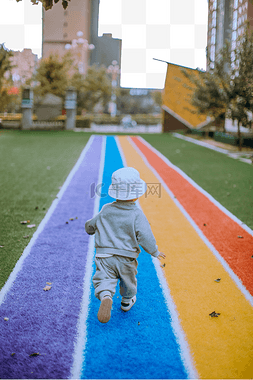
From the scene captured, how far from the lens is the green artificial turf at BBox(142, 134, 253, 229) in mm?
8000

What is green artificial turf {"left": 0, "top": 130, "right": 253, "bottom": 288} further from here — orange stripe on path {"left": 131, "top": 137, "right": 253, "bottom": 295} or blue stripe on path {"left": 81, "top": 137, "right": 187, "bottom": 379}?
blue stripe on path {"left": 81, "top": 137, "right": 187, "bottom": 379}

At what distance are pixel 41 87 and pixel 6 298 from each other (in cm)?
3913

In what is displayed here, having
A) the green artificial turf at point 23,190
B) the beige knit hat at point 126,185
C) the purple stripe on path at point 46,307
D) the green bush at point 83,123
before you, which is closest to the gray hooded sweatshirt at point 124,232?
the beige knit hat at point 126,185

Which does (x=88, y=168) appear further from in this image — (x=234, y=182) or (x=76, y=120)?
(x=76, y=120)

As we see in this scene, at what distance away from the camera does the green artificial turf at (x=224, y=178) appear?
315 inches

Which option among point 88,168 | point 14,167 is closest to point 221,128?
point 88,168

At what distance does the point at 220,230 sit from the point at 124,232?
348cm

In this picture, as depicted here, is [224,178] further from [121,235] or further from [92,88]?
[92,88]

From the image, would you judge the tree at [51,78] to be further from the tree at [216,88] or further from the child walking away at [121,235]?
the child walking away at [121,235]

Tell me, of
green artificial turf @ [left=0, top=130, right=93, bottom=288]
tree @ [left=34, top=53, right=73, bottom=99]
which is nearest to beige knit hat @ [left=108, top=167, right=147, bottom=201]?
green artificial turf @ [left=0, top=130, right=93, bottom=288]

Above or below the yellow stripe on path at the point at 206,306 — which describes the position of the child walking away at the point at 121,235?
above

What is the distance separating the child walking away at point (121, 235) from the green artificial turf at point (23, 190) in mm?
1572

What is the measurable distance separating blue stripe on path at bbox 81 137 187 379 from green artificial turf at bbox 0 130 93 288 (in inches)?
62.8

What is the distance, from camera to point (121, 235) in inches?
135
